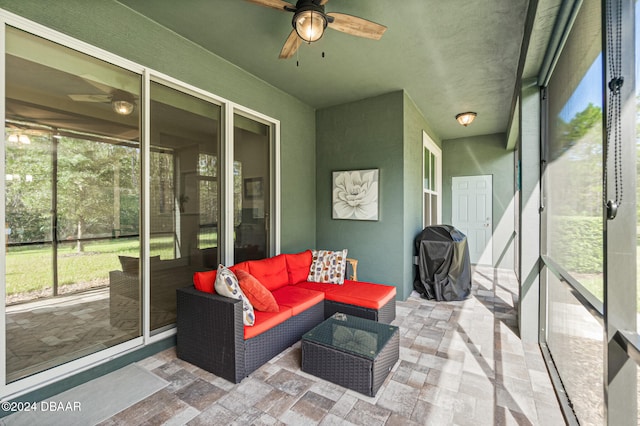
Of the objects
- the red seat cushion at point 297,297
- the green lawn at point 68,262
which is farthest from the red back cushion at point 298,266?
the green lawn at point 68,262

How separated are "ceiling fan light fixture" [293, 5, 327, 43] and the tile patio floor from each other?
2.69 m

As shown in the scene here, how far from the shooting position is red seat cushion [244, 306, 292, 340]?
225 cm

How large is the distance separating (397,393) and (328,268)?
5.54 ft

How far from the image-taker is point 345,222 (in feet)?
15.3

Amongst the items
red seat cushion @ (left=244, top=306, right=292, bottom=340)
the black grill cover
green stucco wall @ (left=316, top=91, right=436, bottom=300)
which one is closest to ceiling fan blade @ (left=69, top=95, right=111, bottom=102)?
red seat cushion @ (left=244, top=306, right=292, bottom=340)

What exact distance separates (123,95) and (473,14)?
3210 millimetres

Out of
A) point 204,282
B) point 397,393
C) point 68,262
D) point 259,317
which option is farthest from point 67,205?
point 397,393

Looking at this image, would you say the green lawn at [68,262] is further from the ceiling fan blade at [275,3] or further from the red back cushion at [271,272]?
the ceiling fan blade at [275,3]

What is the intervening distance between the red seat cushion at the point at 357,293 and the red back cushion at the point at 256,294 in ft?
2.70

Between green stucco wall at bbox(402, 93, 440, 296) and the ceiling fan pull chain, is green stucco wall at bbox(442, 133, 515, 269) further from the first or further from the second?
the ceiling fan pull chain

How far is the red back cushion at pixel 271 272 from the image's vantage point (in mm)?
3066

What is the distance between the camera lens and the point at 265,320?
239 centimetres

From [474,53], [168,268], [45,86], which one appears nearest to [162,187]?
[168,268]

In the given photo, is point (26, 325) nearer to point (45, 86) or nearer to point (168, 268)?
point (168, 268)
